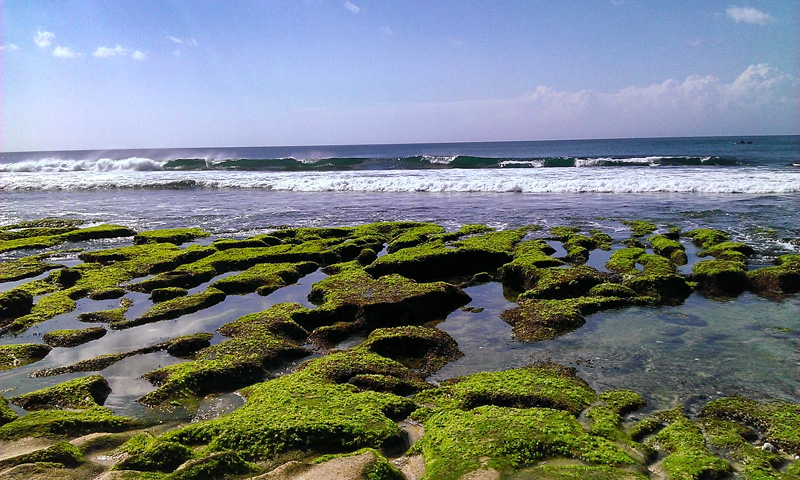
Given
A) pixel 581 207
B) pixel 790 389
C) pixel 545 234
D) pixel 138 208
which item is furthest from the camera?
pixel 138 208

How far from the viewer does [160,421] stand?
5.79 metres

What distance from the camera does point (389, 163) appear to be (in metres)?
53.9

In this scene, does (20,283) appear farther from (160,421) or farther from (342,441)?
(342,441)

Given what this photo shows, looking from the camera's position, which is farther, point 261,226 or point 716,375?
point 261,226

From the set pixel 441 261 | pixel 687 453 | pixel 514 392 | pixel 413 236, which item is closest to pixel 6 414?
pixel 514 392

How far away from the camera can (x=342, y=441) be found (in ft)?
16.8

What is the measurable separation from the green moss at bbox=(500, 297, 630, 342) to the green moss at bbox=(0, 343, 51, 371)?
7024mm

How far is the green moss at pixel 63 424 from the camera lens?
17.3 ft

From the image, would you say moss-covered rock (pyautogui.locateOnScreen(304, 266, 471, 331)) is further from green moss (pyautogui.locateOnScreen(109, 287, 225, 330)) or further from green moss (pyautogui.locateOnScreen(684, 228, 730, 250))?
green moss (pyautogui.locateOnScreen(684, 228, 730, 250))

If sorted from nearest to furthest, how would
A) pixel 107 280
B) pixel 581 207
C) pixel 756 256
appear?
pixel 107 280 < pixel 756 256 < pixel 581 207

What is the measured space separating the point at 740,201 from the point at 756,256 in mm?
11385

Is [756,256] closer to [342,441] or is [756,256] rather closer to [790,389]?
[790,389]

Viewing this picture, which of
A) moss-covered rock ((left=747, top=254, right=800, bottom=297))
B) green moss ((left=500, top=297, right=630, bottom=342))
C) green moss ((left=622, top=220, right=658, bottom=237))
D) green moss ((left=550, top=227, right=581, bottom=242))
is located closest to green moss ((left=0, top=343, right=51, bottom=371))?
green moss ((left=500, top=297, right=630, bottom=342))

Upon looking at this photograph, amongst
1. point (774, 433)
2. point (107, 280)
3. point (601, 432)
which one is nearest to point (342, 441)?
point (601, 432)
